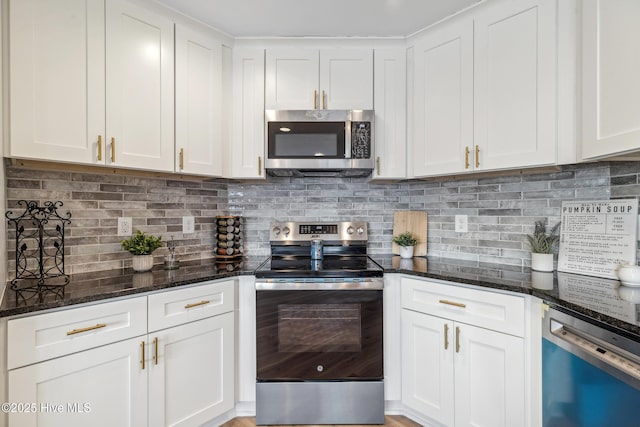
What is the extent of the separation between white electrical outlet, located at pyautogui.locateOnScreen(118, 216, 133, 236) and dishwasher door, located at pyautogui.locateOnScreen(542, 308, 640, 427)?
86.2 inches

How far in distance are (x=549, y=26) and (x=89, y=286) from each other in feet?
8.16

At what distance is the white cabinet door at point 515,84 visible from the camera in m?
1.53

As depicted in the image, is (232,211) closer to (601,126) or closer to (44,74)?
(44,74)

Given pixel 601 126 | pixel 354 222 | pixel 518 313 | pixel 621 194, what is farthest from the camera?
pixel 354 222

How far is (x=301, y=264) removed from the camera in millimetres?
2043

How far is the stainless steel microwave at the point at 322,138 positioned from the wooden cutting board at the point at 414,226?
583 millimetres

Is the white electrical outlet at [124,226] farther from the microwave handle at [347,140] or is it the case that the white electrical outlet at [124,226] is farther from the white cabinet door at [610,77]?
the white cabinet door at [610,77]

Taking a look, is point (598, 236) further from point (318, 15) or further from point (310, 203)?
point (318, 15)

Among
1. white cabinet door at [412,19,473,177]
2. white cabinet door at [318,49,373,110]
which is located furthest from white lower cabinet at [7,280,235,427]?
white cabinet door at [412,19,473,177]

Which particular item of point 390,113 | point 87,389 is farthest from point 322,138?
point 87,389

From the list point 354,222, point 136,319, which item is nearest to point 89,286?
point 136,319

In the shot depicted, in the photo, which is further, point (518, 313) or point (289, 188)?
point (289, 188)

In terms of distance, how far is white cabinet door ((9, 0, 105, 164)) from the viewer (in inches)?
50.8

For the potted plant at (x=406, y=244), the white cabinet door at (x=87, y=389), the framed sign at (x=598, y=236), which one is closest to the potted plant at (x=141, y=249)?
the white cabinet door at (x=87, y=389)
